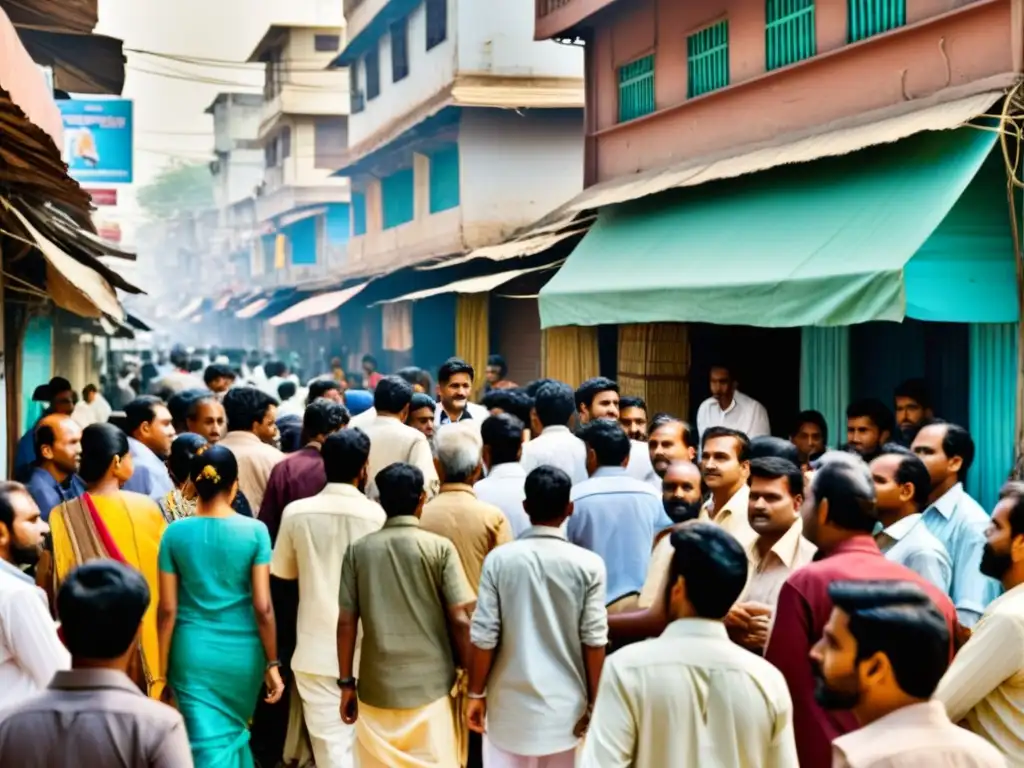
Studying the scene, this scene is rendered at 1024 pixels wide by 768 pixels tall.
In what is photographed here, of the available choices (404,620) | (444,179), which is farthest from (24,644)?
(444,179)

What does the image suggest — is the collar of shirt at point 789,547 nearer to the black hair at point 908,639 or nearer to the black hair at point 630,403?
the black hair at point 908,639

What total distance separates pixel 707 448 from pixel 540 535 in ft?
4.27

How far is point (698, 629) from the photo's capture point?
3477 mm

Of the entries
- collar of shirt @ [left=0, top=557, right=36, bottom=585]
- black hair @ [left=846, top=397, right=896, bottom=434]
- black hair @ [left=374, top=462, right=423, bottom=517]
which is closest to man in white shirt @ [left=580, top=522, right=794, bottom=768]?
collar of shirt @ [left=0, top=557, right=36, bottom=585]

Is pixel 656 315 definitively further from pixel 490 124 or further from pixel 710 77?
pixel 490 124

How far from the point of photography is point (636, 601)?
18.4 ft

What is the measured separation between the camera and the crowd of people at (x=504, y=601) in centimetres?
308

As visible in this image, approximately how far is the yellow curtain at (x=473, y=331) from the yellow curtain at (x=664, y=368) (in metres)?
5.84

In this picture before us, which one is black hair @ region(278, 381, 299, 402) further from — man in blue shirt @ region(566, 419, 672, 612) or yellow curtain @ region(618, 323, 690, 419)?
man in blue shirt @ region(566, 419, 672, 612)

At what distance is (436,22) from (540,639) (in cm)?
2033

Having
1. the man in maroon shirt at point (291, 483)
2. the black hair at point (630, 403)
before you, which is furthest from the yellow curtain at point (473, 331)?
the man in maroon shirt at point (291, 483)

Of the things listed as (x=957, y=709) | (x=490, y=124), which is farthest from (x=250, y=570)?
(x=490, y=124)

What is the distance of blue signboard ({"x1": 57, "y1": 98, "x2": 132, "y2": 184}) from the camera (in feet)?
63.1

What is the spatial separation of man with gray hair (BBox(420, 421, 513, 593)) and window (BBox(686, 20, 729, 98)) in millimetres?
8135
